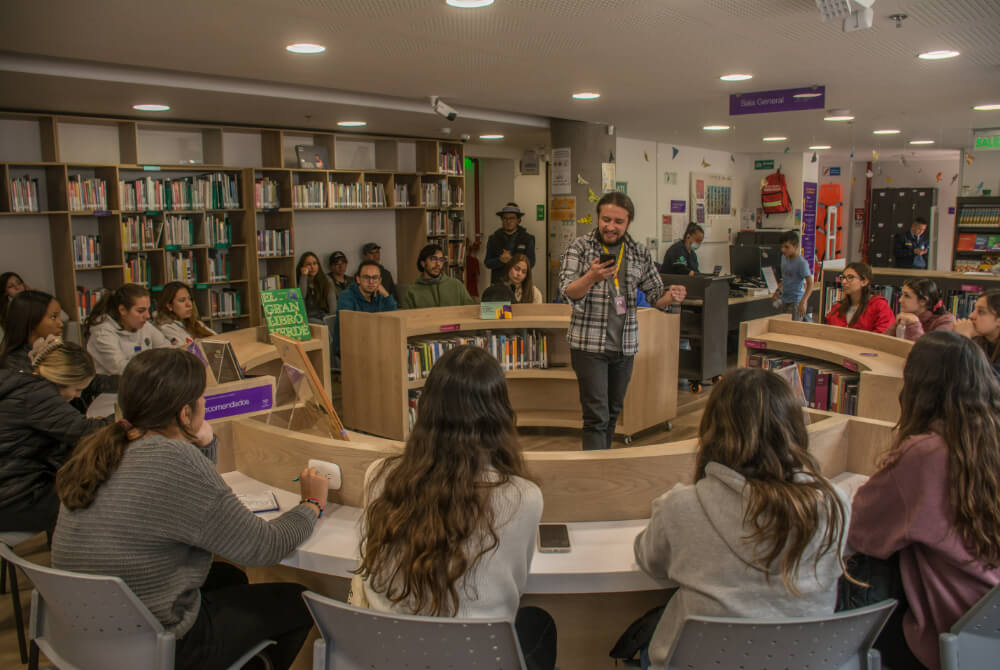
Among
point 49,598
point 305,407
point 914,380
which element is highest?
point 914,380

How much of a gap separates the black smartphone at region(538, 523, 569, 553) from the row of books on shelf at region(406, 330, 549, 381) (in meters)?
3.14

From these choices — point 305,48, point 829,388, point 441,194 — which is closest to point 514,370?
point 829,388

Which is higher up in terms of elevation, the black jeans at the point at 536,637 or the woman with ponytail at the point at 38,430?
the woman with ponytail at the point at 38,430

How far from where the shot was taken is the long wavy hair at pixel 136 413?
71.4 inches

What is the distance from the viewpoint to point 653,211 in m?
11.3

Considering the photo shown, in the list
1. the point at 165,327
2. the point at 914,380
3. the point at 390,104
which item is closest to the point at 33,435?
the point at 165,327

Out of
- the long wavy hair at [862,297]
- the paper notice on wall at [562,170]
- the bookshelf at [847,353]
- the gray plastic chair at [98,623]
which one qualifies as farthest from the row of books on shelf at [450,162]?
the gray plastic chair at [98,623]

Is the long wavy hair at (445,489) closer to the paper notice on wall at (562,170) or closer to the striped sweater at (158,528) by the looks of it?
the striped sweater at (158,528)

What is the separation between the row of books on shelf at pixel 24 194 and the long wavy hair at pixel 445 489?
6.07m

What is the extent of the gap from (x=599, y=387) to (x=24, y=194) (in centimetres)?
536

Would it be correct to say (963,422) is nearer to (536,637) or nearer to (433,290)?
(536,637)

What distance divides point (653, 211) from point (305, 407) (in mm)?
9168

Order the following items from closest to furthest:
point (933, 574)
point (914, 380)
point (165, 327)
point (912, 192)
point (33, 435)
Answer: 1. point (933, 574)
2. point (914, 380)
3. point (33, 435)
4. point (165, 327)
5. point (912, 192)

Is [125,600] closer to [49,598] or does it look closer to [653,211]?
[49,598]
